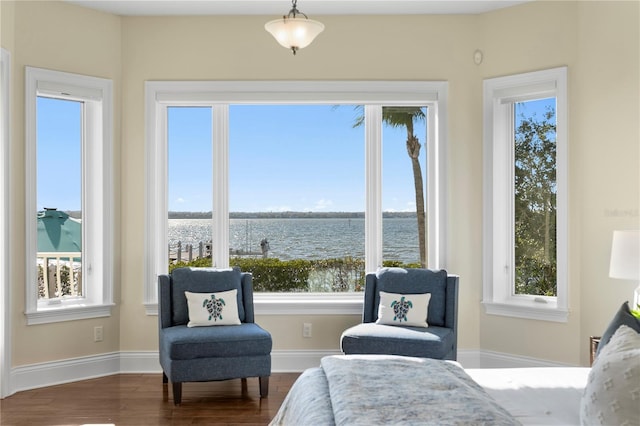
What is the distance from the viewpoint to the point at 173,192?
5.09 m

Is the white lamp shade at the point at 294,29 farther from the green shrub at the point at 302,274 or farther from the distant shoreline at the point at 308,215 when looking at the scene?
the green shrub at the point at 302,274

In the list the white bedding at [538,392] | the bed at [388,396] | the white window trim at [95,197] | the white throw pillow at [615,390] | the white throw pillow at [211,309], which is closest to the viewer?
the white throw pillow at [615,390]

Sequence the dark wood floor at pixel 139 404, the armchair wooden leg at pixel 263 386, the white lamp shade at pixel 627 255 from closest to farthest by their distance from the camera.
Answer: the white lamp shade at pixel 627 255 < the dark wood floor at pixel 139 404 < the armchair wooden leg at pixel 263 386

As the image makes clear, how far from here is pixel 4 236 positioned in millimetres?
4191

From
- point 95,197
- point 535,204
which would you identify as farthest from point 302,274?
point 535,204

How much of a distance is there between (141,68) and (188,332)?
2.27 meters

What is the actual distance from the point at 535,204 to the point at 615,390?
10.4ft

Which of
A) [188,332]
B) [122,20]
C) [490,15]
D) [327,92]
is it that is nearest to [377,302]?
[188,332]

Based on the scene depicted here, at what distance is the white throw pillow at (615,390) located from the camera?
5.83 feet

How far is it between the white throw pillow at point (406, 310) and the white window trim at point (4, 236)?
2680mm

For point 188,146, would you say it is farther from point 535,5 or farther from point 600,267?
point 600,267

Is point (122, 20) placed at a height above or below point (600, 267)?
above

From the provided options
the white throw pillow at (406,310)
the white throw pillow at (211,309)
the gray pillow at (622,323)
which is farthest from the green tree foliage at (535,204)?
the gray pillow at (622,323)

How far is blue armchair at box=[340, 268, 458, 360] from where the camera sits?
4.03 metres
